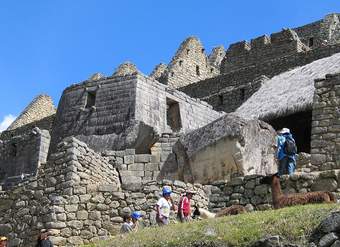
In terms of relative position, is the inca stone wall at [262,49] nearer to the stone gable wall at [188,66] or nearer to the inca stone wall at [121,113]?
the stone gable wall at [188,66]

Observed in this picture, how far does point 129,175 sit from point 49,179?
2724 millimetres

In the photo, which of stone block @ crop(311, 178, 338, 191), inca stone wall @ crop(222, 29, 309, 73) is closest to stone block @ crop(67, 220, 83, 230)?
stone block @ crop(311, 178, 338, 191)

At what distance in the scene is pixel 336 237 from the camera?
10961 mm

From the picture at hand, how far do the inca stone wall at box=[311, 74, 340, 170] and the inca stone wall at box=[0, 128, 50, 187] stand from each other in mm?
9365

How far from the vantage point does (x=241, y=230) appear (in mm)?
12078

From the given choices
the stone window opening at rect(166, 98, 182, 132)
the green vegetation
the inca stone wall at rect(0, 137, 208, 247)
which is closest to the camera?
the green vegetation

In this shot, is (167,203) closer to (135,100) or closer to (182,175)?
(182,175)

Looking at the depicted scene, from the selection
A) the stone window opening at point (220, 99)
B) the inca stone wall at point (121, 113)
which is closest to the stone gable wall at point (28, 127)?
the stone window opening at point (220, 99)

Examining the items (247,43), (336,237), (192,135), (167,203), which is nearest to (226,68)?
(247,43)

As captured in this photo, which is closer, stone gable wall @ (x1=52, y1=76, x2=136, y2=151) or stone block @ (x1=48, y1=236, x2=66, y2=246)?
stone block @ (x1=48, y1=236, x2=66, y2=246)

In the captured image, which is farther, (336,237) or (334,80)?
(334,80)

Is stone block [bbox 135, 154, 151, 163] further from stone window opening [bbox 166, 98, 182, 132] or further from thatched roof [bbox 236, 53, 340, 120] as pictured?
stone window opening [bbox 166, 98, 182, 132]

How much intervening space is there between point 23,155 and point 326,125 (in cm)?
1076

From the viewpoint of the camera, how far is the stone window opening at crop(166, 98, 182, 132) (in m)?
25.1
